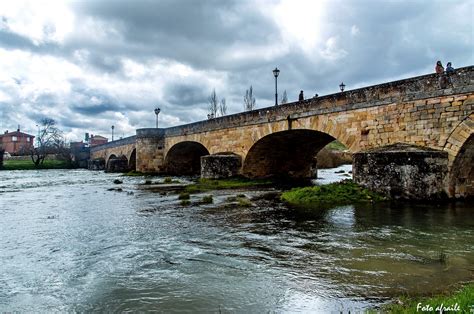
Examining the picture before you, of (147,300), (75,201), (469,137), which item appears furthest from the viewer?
(75,201)

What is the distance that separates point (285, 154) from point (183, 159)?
1364cm

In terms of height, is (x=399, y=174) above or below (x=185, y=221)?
above

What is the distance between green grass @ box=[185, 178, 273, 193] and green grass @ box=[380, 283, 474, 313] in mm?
11847

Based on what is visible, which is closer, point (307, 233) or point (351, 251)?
point (351, 251)

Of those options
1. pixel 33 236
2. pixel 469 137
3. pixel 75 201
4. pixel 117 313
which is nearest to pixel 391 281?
pixel 117 313

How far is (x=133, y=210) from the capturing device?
10.1m

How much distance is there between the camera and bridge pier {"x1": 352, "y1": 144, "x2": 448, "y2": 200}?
9.68 m

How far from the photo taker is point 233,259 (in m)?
5.20

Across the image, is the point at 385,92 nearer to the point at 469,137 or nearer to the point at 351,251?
the point at 469,137

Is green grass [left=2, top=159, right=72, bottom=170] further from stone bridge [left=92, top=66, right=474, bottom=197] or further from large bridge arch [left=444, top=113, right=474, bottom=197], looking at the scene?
large bridge arch [left=444, top=113, right=474, bottom=197]

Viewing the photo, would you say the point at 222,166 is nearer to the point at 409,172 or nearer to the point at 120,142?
the point at 409,172

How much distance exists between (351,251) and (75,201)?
1044cm

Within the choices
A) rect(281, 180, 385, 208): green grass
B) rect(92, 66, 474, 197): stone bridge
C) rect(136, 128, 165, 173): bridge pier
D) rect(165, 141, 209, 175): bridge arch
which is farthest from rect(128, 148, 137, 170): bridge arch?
rect(281, 180, 385, 208): green grass

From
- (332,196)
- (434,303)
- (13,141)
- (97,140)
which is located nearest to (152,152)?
(332,196)
